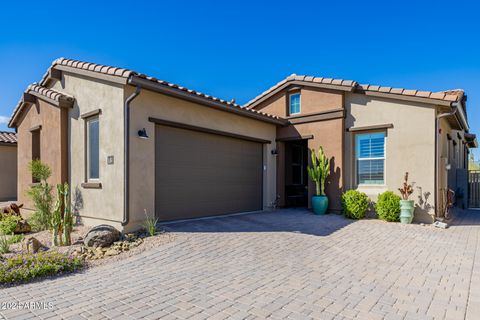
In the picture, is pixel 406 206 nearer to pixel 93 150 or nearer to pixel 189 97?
pixel 189 97

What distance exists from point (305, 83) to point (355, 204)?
5282 millimetres

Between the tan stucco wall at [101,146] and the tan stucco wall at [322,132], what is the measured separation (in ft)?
23.2

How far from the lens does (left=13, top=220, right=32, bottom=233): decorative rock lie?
349 inches

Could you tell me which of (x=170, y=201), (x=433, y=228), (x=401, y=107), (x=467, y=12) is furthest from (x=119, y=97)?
(x=467, y=12)

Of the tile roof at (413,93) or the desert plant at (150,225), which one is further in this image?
the tile roof at (413,93)

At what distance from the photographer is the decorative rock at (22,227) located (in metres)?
8.88

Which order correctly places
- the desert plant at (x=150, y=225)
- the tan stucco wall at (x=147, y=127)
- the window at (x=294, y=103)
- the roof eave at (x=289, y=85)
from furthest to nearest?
1. the window at (x=294, y=103)
2. the roof eave at (x=289, y=85)
3. the tan stucco wall at (x=147, y=127)
4. the desert plant at (x=150, y=225)

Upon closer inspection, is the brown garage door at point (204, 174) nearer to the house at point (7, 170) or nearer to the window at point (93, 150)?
A: the window at point (93, 150)

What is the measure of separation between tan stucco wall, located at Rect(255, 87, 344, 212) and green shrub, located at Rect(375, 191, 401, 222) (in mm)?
1618

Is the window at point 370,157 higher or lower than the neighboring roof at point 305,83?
lower

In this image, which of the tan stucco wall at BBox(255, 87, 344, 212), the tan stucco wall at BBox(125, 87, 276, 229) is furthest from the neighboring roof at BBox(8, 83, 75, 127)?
the tan stucco wall at BBox(255, 87, 344, 212)

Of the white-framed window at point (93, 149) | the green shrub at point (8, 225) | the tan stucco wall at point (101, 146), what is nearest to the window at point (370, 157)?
the tan stucco wall at point (101, 146)

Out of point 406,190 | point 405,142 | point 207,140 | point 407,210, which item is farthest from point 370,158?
point 207,140

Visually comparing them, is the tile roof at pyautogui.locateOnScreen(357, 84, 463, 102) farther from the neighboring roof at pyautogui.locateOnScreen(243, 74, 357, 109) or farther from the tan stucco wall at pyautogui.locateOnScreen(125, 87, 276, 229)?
the tan stucco wall at pyautogui.locateOnScreen(125, 87, 276, 229)
